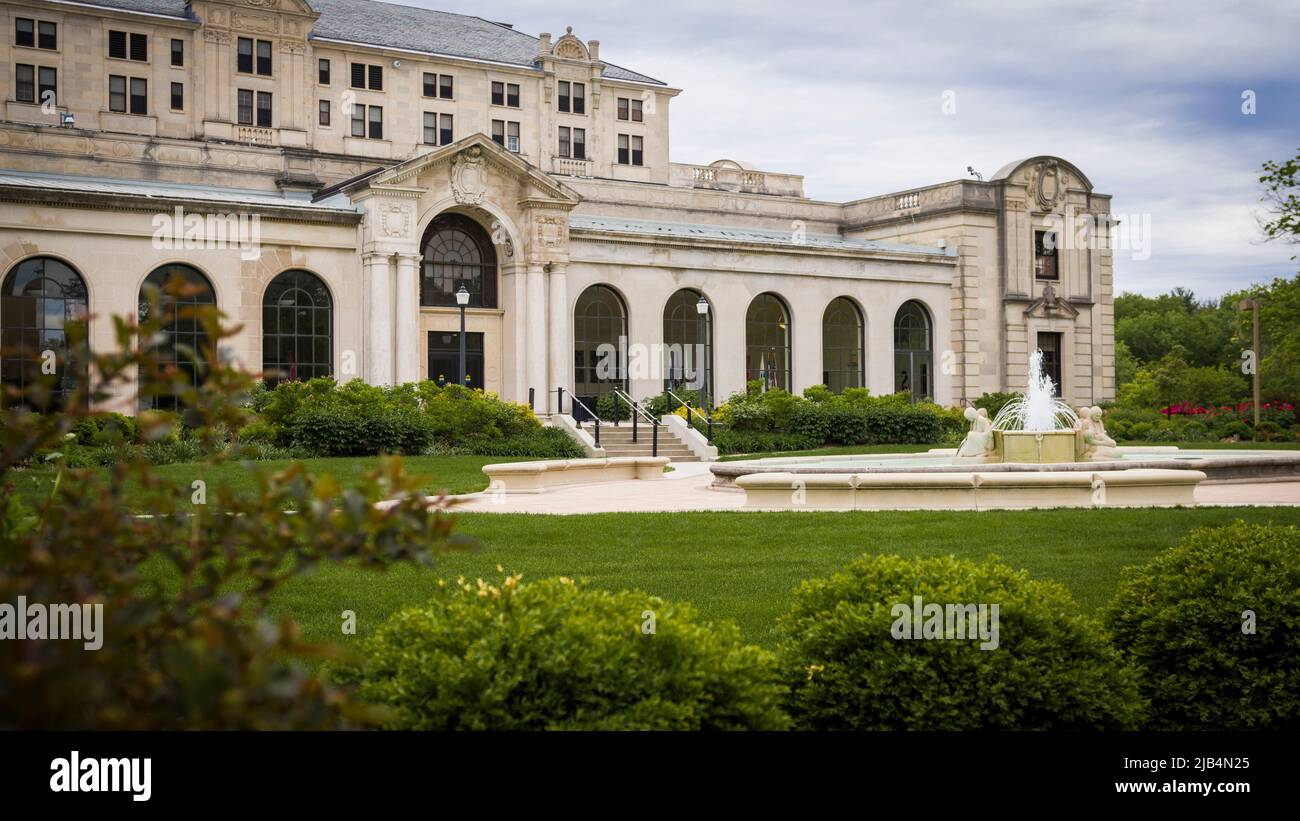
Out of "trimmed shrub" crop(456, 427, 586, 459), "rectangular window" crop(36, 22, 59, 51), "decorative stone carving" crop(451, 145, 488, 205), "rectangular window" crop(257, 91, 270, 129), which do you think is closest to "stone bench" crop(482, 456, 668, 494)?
"trimmed shrub" crop(456, 427, 586, 459)

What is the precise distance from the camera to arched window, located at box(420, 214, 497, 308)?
40.8m

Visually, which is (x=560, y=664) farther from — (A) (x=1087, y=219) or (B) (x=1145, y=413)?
(A) (x=1087, y=219)

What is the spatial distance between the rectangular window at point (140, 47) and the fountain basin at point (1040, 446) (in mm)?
42829

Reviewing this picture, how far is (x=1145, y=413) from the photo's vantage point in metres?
45.8

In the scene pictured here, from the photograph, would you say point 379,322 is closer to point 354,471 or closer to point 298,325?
point 298,325

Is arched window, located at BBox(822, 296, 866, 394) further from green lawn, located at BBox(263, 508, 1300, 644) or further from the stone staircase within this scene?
green lawn, located at BBox(263, 508, 1300, 644)

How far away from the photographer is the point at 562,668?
15.5 ft

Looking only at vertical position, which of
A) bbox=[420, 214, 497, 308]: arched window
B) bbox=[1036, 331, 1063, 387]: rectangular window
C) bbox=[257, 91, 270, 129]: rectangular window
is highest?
bbox=[257, 91, 270, 129]: rectangular window

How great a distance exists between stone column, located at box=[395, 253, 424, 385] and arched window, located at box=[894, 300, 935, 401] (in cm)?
2203

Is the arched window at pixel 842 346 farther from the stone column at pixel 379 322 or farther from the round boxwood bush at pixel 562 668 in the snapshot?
the round boxwood bush at pixel 562 668

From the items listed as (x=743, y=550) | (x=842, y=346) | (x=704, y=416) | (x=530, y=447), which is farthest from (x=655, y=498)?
(x=842, y=346)

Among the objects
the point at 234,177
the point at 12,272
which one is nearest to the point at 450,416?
the point at 12,272

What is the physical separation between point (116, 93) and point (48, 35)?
3.43m
